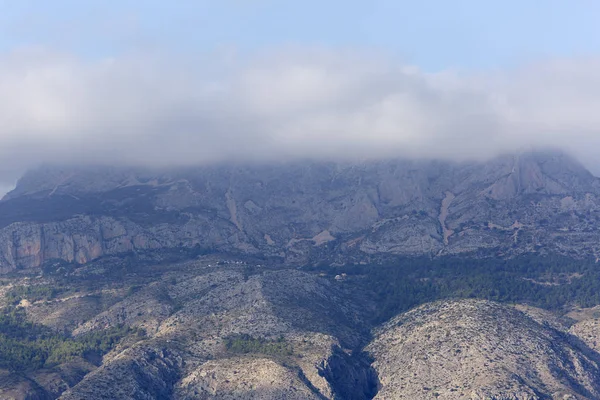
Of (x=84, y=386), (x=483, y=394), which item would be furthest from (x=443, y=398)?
(x=84, y=386)

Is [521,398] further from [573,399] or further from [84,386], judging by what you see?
[84,386]

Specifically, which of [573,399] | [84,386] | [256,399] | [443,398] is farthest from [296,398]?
[573,399]

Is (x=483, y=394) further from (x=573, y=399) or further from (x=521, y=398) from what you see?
(x=573, y=399)

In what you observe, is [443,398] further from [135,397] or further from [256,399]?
[135,397]

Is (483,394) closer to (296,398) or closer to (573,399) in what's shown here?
(573,399)

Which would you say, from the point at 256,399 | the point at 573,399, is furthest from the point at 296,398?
the point at 573,399
